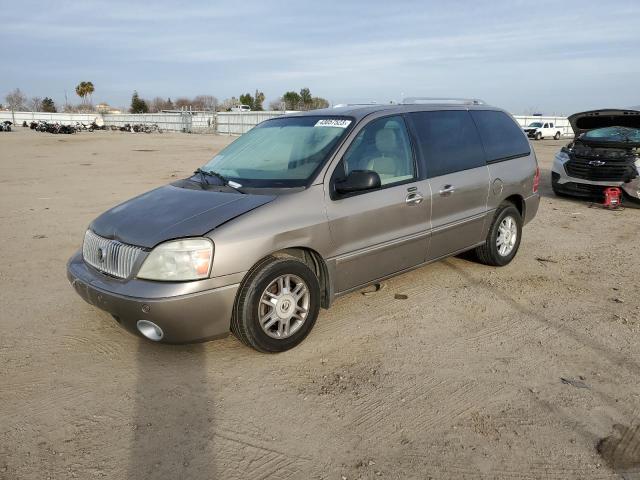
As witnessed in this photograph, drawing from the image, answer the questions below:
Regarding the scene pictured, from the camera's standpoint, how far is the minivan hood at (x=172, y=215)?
353 cm

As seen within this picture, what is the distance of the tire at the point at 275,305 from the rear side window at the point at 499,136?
2.75 m

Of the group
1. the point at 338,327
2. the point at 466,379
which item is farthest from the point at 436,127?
the point at 466,379

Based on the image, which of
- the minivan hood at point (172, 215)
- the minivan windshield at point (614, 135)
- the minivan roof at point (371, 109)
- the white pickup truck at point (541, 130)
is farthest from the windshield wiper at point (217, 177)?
the white pickup truck at point (541, 130)

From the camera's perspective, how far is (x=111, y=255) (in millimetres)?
3701

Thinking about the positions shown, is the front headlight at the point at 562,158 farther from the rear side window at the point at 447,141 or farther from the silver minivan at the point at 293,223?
the rear side window at the point at 447,141

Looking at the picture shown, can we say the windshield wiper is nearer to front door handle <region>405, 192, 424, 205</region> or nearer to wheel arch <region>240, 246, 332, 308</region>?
wheel arch <region>240, 246, 332, 308</region>

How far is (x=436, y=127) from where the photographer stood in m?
5.00

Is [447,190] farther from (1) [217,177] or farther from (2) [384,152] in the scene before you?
(1) [217,177]

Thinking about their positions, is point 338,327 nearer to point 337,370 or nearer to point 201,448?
point 337,370

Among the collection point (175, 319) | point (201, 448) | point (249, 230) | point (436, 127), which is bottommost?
point (201, 448)

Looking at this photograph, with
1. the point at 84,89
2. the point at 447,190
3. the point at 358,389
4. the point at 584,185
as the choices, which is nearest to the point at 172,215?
the point at 358,389

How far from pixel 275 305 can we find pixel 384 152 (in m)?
1.70

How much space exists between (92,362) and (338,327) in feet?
6.22

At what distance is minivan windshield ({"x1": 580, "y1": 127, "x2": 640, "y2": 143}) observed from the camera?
1014 cm
